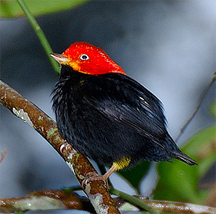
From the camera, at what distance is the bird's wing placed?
3250 mm

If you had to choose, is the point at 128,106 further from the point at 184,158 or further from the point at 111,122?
the point at 184,158

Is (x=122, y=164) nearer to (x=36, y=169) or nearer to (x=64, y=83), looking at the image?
(x=64, y=83)

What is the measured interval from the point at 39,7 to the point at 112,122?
35.1 inches

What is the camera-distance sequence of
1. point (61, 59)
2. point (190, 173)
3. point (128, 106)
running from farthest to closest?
point (61, 59), point (128, 106), point (190, 173)

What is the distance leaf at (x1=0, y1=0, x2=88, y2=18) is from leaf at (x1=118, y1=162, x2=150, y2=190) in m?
1.15

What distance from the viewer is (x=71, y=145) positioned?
3291 millimetres

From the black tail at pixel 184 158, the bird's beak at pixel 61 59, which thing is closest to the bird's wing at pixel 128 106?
the black tail at pixel 184 158

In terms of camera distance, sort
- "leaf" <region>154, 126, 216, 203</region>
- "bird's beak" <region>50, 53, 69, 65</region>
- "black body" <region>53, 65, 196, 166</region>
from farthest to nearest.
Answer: "bird's beak" <region>50, 53, 69, 65</region> → "black body" <region>53, 65, 196, 166</region> → "leaf" <region>154, 126, 216, 203</region>

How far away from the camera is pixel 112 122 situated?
3.26 metres

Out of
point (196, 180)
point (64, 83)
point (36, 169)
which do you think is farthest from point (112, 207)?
point (36, 169)

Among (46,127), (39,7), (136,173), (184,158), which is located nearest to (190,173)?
(184,158)

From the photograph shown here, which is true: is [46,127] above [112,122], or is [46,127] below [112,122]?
above

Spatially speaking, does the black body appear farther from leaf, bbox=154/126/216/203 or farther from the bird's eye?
the bird's eye

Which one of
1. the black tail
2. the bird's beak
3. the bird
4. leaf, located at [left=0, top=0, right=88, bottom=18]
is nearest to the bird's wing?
the bird
